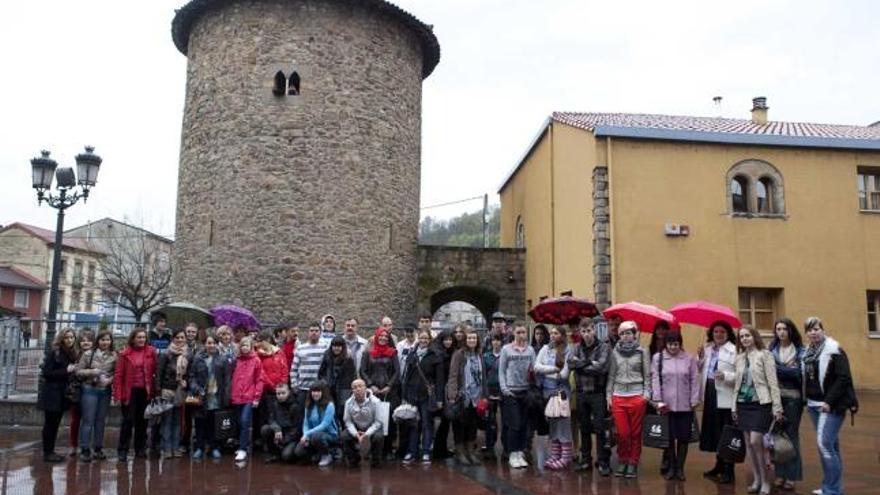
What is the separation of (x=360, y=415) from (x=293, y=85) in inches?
440

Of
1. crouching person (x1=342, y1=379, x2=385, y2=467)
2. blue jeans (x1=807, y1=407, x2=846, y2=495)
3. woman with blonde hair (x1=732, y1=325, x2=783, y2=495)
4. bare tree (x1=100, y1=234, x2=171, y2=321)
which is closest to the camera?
blue jeans (x1=807, y1=407, x2=846, y2=495)

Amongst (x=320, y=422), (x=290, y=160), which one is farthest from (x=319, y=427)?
(x=290, y=160)

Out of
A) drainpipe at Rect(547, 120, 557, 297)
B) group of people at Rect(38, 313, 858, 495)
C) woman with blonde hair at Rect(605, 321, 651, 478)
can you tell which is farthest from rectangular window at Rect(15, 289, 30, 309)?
woman with blonde hair at Rect(605, 321, 651, 478)

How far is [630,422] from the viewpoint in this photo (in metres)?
7.53

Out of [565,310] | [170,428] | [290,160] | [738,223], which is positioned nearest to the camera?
[170,428]

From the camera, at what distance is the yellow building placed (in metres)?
15.0

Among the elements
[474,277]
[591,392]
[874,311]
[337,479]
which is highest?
[474,277]

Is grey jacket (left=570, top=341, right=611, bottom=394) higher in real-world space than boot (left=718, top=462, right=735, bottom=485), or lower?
higher

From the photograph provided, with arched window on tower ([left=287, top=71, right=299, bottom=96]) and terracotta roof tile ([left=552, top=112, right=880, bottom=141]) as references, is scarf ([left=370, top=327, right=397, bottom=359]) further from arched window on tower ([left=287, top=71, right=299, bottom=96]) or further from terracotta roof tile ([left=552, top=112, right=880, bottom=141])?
arched window on tower ([left=287, top=71, right=299, bottom=96])

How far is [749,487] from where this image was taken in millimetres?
7059

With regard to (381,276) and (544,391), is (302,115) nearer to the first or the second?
(381,276)

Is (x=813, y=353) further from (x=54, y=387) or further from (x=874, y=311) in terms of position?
(x=874, y=311)

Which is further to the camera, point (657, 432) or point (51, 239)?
point (51, 239)

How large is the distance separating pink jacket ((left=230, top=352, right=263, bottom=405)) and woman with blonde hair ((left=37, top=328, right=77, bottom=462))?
182 cm
